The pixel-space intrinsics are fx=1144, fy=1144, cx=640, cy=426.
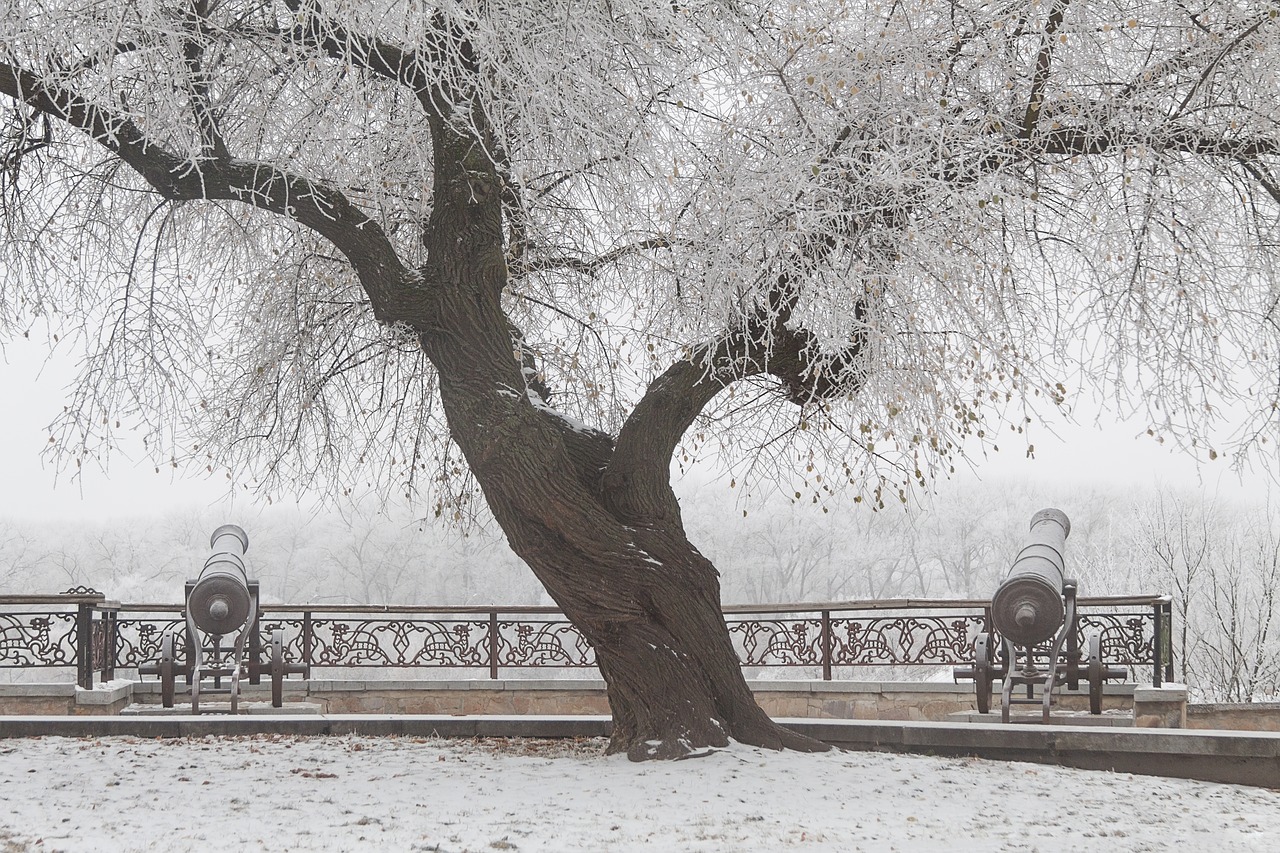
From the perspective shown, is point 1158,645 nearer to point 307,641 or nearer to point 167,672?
point 307,641

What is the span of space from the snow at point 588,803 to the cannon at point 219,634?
348 centimetres

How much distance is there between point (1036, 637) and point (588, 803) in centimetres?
547

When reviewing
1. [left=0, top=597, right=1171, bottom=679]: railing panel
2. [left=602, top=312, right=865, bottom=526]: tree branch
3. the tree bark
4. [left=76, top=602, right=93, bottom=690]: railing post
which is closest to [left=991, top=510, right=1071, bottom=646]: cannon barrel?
[left=0, top=597, right=1171, bottom=679]: railing panel

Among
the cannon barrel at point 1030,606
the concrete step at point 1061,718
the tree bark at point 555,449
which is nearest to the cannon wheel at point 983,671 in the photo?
the concrete step at point 1061,718

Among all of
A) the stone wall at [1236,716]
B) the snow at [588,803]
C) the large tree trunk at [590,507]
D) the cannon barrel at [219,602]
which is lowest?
the stone wall at [1236,716]

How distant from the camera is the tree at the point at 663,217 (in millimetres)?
5359

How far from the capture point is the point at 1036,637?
9.46 meters

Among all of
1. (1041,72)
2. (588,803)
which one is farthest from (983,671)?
(1041,72)

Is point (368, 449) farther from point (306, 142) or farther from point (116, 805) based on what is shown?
point (116, 805)

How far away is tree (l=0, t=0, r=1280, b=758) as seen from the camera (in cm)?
536

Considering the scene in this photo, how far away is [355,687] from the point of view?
11.8 m

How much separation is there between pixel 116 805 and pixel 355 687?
21.6 ft

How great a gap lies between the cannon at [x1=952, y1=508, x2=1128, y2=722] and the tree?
250cm

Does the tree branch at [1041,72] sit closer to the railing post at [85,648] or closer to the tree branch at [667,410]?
the tree branch at [667,410]
